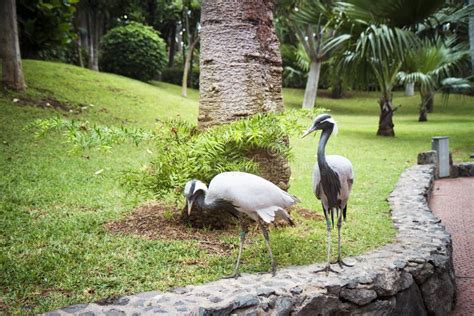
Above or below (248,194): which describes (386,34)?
above

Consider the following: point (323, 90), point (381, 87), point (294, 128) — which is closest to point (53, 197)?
point (294, 128)

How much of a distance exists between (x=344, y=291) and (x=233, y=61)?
2513mm

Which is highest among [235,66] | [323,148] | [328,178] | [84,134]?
[235,66]

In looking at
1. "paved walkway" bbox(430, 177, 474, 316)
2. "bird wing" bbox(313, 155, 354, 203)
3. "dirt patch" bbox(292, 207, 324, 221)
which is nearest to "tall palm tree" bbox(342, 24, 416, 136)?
"paved walkway" bbox(430, 177, 474, 316)

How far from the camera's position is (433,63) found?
13.7 m

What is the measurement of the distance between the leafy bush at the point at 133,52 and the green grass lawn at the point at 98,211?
4.70 metres

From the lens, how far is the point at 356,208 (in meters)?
5.79

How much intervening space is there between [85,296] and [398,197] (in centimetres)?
454

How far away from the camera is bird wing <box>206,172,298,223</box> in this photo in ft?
10.3

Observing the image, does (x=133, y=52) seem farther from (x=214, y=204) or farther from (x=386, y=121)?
(x=214, y=204)

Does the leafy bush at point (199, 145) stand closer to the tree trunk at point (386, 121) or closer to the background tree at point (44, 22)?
the background tree at point (44, 22)

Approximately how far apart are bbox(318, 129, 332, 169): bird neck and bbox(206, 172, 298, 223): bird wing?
37 cm

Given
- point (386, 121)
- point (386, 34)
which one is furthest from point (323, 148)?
point (386, 121)

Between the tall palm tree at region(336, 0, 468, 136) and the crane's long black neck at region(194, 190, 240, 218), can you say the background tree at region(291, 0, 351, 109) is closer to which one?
the tall palm tree at region(336, 0, 468, 136)
